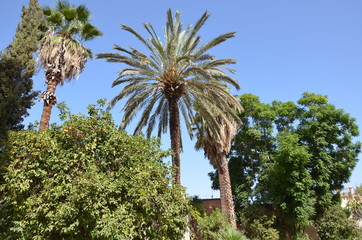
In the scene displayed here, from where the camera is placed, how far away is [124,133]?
36.0 feet

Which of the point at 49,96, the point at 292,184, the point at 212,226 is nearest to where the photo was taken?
the point at 49,96

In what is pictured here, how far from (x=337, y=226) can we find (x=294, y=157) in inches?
247

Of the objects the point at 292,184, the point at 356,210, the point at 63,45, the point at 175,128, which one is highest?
the point at 63,45

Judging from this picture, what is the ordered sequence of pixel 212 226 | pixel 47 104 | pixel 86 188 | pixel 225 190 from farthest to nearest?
pixel 225 190 < pixel 212 226 < pixel 47 104 < pixel 86 188

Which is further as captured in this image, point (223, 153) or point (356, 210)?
point (356, 210)

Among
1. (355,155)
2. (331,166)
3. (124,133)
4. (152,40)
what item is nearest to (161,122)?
(152,40)

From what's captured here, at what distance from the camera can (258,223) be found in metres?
21.3

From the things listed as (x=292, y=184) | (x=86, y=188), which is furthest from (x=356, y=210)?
(x=86, y=188)

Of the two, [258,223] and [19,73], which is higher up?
[19,73]

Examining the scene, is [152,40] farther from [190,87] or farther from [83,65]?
[83,65]

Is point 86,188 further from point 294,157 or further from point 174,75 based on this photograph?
point 294,157

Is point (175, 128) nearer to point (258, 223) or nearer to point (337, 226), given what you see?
point (258, 223)

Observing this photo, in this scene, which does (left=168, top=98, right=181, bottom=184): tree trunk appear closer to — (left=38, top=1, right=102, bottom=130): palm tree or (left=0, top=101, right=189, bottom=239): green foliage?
(left=0, top=101, right=189, bottom=239): green foliage

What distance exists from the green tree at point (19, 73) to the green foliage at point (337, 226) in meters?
21.7
